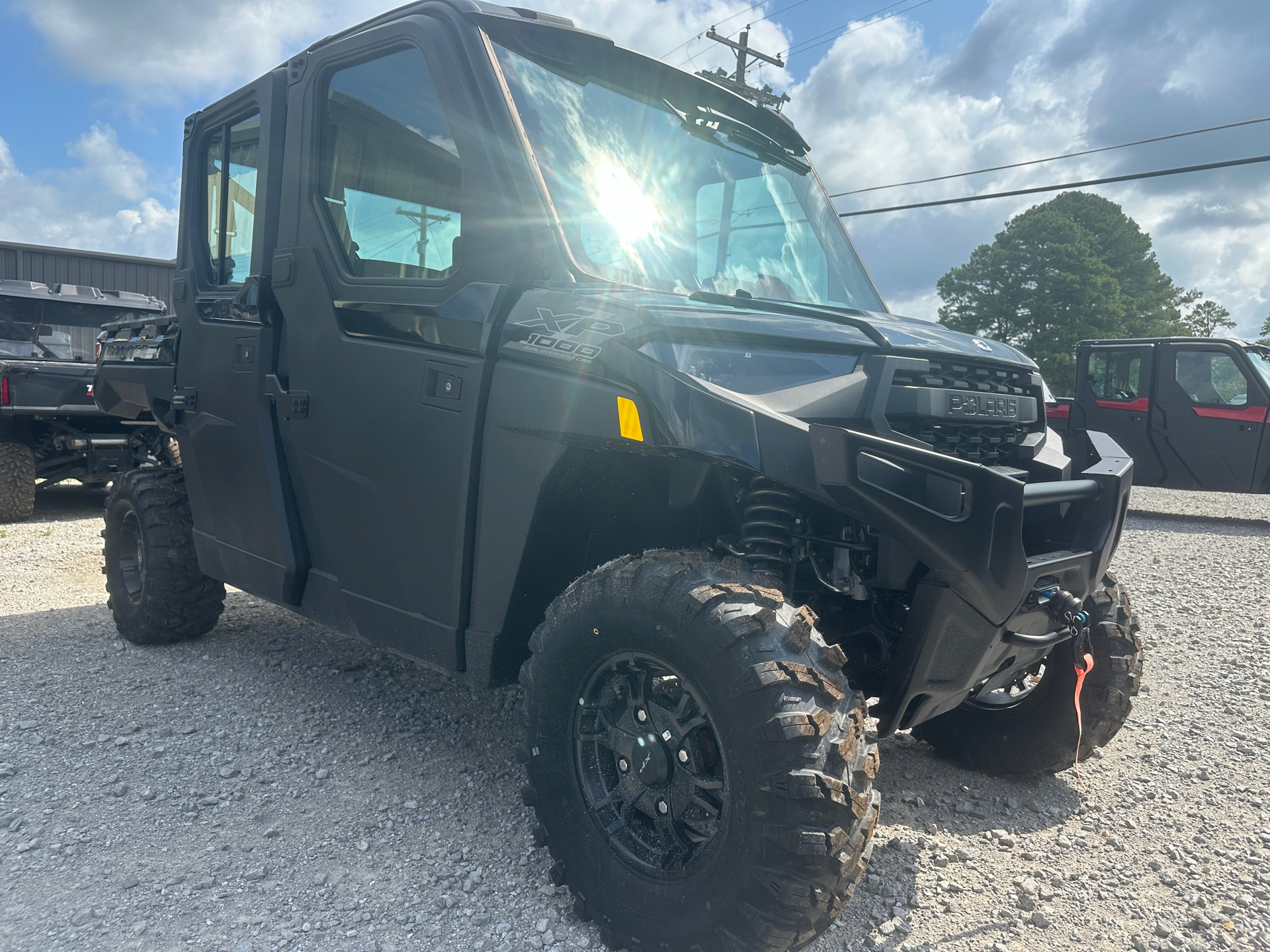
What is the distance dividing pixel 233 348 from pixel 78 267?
15.5 meters

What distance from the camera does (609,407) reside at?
2143 mm

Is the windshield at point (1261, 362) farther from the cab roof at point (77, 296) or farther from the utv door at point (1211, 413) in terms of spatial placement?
the cab roof at point (77, 296)

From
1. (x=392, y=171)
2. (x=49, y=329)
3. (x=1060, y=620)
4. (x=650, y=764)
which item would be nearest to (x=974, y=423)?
(x=1060, y=620)

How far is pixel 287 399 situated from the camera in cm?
313

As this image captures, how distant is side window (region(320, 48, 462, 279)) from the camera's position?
269cm

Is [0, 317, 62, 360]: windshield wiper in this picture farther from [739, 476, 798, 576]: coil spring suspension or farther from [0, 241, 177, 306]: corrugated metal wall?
[739, 476, 798, 576]: coil spring suspension

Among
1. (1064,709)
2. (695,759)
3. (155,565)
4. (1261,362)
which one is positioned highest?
(1261,362)

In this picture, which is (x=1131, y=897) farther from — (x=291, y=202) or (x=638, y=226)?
(x=291, y=202)

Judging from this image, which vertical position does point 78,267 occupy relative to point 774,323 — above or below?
above

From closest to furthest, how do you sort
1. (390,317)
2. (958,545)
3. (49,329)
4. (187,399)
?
1. (958,545)
2. (390,317)
3. (187,399)
4. (49,329)

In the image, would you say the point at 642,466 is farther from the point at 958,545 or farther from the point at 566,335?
the point at 958,545

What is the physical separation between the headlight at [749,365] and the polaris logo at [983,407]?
0.99ft

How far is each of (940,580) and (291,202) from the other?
2.55 m

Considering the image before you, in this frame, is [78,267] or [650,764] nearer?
[650,764]
